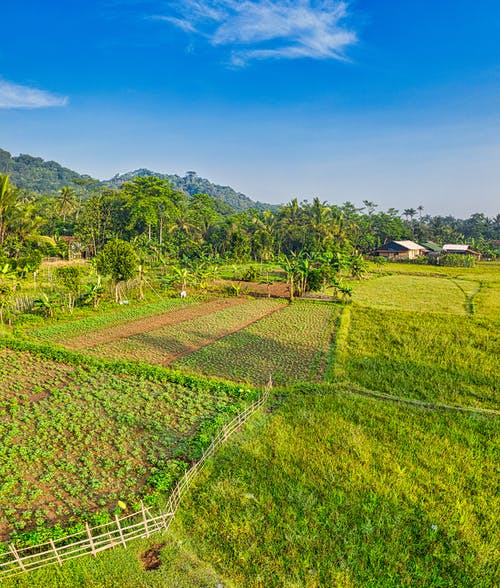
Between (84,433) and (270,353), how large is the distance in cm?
752

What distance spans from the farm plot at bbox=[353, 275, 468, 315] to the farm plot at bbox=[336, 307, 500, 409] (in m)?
4.13

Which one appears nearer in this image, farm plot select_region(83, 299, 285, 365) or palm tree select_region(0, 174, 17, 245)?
farm plot select_region(83, 299, 285, 365)

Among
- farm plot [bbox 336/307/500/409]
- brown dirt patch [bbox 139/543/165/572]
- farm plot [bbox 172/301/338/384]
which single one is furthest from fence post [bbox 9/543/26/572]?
farm plot [bbox 336/307/500/409]

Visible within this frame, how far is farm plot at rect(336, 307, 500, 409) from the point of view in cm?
1081

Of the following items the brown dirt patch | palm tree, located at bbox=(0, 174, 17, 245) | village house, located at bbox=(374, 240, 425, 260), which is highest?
palm tree, located at bbox=(0, 174, 17, 245)

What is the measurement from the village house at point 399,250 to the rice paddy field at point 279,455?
→ 46321 mm

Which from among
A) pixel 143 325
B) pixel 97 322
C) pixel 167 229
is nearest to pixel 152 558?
pixel 143 325

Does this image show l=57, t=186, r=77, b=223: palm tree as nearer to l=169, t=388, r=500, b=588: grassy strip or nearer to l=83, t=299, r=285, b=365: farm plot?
l=83, t=299, r=285, b=365: farm plot

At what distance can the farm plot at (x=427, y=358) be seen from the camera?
10.8 meters

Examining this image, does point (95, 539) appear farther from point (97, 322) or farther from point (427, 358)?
point (97, 322)

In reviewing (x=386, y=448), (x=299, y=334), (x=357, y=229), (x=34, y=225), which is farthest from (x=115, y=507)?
(x=357, y=229)

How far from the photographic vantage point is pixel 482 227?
87938 mm

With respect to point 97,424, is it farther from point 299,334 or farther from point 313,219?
point 313,219

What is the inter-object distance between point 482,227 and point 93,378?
327ft
